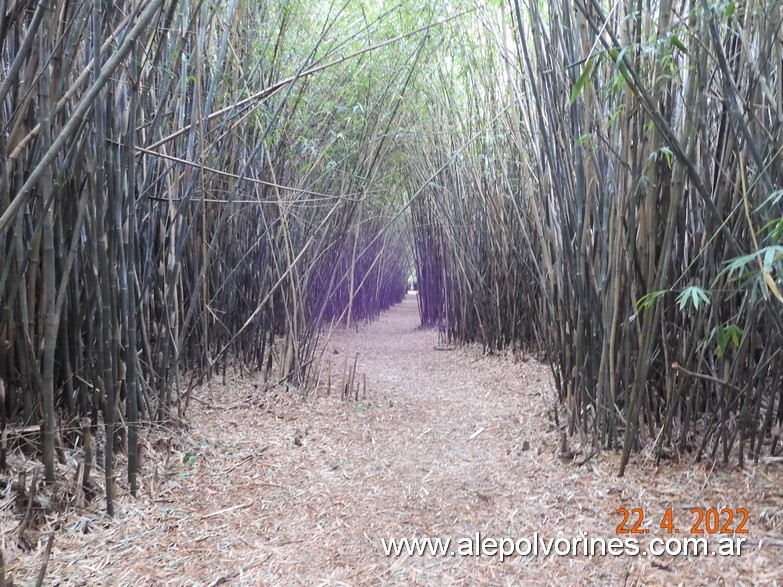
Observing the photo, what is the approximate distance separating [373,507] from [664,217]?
1.05 m

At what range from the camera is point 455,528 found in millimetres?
1227

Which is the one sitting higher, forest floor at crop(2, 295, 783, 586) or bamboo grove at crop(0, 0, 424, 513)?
bamboo grove at crop(0, 0, 424, 513)

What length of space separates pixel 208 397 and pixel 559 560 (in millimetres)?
1509

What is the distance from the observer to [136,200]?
4.74ft

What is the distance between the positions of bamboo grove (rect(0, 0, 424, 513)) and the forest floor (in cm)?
14

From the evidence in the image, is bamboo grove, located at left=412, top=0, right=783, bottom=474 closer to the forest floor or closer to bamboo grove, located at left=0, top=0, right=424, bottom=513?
the forest floor

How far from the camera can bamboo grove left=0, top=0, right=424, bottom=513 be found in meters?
1.07

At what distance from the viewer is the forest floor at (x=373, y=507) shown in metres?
1.03
